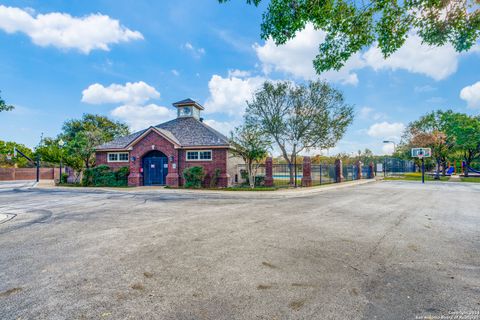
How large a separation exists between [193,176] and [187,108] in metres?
11.5

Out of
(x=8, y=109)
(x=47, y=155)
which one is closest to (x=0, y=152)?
(x=47, y=155)

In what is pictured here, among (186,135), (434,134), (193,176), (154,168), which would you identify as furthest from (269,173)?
(434,134)

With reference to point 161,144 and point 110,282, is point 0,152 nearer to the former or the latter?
point 161,144

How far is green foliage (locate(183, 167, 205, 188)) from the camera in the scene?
784 inches

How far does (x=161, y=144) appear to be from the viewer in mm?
21734

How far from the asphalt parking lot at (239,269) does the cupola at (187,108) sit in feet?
70.9

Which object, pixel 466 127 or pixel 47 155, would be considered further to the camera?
pixel 466 127

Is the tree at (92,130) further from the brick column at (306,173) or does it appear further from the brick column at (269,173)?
the brick column at (306,173)

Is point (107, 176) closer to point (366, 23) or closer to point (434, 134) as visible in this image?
point (366, 23)

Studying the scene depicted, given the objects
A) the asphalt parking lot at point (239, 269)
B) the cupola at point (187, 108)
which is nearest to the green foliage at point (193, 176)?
the cupola at point (187, 108)

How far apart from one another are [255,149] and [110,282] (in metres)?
16.1

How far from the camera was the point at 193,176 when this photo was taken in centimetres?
1992

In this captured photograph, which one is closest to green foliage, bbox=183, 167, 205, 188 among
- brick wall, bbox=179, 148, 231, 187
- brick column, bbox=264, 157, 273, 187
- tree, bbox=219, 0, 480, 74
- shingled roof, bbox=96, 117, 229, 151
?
brick wall, bbox=179, 148, 231, 187

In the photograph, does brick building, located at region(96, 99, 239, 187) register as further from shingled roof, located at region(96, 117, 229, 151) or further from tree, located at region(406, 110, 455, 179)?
tree, located at region(406, 110, 455, 179)
